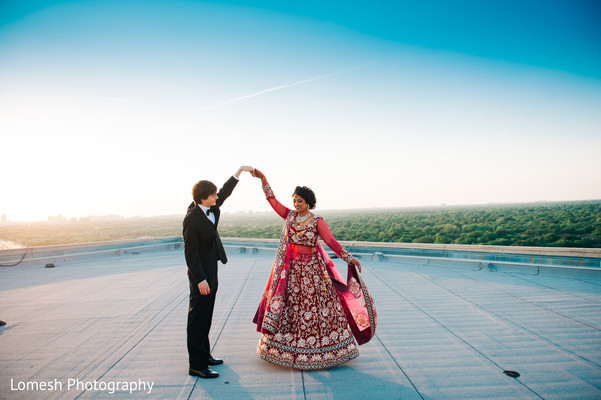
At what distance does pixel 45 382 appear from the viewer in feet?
7.69

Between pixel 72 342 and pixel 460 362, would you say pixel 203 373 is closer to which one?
pixel 72 342

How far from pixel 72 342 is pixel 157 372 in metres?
1.27

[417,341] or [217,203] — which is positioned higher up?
[217,203]

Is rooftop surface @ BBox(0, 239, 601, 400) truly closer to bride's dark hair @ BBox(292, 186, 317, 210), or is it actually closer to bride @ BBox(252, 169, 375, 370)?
bride @ BBox(252, 169, 375, 370)

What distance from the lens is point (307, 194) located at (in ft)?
8.95

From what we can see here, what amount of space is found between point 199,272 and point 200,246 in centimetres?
21

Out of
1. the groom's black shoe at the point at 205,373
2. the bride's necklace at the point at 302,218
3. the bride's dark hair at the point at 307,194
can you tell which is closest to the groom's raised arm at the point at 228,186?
the bride's dark hair at the point at 307,194

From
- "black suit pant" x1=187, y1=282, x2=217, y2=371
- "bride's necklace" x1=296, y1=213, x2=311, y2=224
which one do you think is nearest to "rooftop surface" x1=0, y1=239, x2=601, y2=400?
"black suit pant" x1=187, y1=282, x2=217, y2=371

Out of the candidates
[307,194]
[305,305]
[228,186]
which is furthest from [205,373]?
[307,194]

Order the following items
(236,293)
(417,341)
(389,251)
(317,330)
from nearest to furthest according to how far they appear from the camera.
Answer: (317,330) < (417,341) < (236,293) < (389,251)

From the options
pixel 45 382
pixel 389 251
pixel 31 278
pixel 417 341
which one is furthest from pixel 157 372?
pixel 389 251

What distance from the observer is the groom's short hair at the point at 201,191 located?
7.98ft

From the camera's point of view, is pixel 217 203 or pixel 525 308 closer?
pixel 217 203

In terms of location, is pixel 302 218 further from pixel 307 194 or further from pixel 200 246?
pixel 200 246
